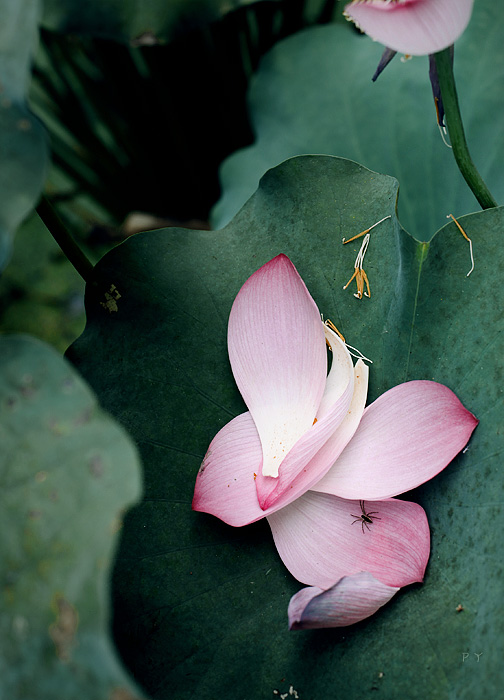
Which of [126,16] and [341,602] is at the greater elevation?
[126,16]

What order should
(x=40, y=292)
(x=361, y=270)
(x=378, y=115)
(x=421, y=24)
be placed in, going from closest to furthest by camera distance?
1. (x=421, y=24)
2. (x=361, y=270)
3. (x=378, y=115)
4. (x=40, y=292)

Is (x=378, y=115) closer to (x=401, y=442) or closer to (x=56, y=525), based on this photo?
(x=401, y=442)

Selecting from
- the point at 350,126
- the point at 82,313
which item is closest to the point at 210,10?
the point at 350,126

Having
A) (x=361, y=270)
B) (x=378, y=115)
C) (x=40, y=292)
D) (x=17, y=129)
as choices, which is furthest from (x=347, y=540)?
(x=40, y=292)

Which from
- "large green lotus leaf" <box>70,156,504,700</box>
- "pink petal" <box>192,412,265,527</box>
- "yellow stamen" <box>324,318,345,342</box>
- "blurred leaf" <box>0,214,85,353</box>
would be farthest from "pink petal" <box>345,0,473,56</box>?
"blurred leaf" <box>0,214,85,353</box>

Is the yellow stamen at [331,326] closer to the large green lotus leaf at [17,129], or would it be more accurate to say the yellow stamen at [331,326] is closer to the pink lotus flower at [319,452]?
the pink lotus flower at [319,452]

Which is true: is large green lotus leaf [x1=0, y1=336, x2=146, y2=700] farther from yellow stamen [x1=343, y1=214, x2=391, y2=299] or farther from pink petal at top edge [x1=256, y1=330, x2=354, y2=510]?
yellow stamen [x1=343, y1=214, x2=391, y2=299]
